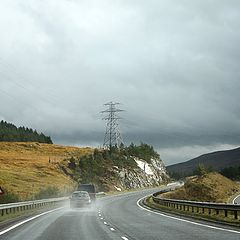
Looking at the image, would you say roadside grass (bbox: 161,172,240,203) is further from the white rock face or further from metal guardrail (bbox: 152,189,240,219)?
the white rock face

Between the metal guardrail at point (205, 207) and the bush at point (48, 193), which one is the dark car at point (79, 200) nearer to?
the metal guardrail at point (205, 207)

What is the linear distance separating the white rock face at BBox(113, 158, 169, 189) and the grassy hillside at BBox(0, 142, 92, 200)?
55.6 feet

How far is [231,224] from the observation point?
2464 cm

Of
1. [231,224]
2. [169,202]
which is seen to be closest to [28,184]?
[169,202]

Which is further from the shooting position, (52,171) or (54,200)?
(52,171)

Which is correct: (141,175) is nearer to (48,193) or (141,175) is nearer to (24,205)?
(48,193)

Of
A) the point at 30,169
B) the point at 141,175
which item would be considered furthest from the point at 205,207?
the point at 141,175

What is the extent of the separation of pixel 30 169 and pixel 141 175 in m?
45.5

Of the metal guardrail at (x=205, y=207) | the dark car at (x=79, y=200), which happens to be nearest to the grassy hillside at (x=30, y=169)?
Result: the dark car at (x=79, y=200)

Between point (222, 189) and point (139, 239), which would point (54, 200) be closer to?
point (222, 189)

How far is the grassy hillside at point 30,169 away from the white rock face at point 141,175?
1694 cm

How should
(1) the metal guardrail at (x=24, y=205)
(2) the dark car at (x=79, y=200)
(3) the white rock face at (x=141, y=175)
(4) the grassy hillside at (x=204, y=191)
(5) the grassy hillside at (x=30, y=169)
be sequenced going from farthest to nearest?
(3) the white rock face at (x=141, y=175), (5) the grassy hillside at (x=30, y=169), (4) the grassy hillside at (x=204, y=191), (2) the dark car at (x=79, y=200), (1) the metal guardrail at (x=24, y=205)

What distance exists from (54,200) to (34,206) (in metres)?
9.78

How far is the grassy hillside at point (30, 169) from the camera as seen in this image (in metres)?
86.8
